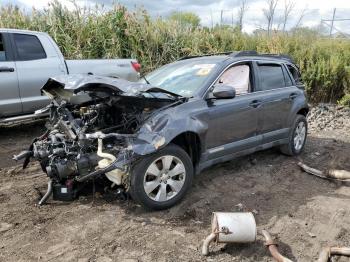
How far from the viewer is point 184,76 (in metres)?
5.55

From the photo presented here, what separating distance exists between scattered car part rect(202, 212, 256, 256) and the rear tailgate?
5065mm

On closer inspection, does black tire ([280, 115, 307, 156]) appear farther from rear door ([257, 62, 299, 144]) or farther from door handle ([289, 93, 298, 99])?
door handle ([289, 93, 298, 99])

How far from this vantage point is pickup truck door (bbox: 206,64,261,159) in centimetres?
514

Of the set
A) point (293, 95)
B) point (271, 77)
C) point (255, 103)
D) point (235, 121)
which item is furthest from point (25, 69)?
point (293, 95)

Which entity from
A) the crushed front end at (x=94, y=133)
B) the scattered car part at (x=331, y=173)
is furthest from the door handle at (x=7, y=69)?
the scattered car part at (x=331, y=173)

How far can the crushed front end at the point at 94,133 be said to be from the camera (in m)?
4.35

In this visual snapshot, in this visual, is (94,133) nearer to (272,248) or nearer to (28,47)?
(272,248)

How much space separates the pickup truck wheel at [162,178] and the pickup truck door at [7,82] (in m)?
3.85

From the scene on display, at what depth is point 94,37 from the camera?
11930 millimetres

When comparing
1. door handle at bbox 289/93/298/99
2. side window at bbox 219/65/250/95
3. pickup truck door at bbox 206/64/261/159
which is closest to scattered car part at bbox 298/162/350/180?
pickup truck door at bbox 206/64/261/159

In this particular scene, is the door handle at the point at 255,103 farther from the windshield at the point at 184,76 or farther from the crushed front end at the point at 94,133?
the crushed front end at the point at 94,133

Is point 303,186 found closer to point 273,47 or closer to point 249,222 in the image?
point 249,222

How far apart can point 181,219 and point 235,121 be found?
1636 mm

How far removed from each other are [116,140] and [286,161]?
3335mm
